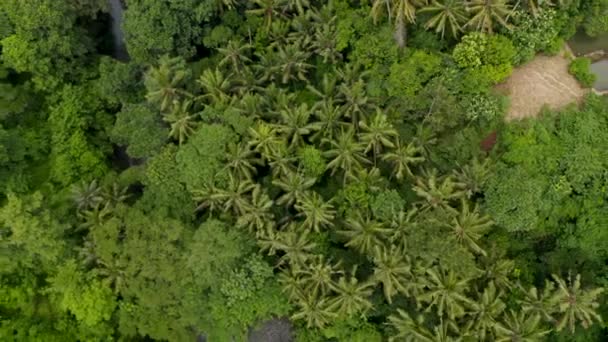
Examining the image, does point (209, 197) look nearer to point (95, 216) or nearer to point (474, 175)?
point (95, 216)

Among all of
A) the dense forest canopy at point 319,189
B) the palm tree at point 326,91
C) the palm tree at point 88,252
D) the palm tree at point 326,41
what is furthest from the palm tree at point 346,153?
the palm tree at point 88,252

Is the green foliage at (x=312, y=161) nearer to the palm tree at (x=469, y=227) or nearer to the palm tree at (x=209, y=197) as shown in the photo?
the palm tree at (x=209, y=197)

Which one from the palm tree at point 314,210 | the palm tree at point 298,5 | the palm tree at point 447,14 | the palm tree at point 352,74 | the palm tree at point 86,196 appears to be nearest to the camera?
the palm tree at point 314,210

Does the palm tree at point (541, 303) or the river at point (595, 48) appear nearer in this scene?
the palm tree at point (541, 303)

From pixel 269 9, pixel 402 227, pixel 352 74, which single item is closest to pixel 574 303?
pixel 402 227

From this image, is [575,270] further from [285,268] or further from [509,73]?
[285,268]

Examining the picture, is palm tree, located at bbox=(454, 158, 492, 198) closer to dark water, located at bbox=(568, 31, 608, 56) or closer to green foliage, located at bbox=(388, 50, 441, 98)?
green foliage, located at bbox=(388, 50, 441, 98)

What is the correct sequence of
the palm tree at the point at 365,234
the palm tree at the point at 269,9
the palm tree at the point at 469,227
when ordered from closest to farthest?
1. the palm tree at the point at 469,227
2. the palm tree at the point at 365,234
3. the palm tree at the point at 269,9

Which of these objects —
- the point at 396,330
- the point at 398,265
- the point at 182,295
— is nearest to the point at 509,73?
the point at 398,265

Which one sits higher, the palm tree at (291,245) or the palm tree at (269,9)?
the palm tree at (269,9)
